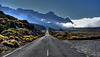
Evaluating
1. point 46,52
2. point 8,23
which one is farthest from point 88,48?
point 8,23

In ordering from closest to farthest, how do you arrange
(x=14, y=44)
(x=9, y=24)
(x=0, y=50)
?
(x=0, y=50) < (x=14, y=44) < (x=9, y=24)

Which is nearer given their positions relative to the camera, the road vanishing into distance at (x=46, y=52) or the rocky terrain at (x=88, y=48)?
the road vanishing into distance at (x=46, y=52)

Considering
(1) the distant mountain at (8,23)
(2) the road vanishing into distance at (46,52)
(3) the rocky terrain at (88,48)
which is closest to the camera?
(2) the road vanishing into distance at (46,52)

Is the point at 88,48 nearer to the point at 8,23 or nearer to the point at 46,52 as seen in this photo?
the point at 46,52

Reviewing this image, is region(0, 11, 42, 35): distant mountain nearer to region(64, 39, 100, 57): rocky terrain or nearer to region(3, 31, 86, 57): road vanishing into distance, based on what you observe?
region(3, 31, 86, 57): road vanishing into distance

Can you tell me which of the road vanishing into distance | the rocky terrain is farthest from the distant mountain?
the rocky terrain

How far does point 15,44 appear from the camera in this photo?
1728 centimetres

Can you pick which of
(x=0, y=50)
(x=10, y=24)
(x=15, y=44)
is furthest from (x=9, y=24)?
(x=0, y=50)

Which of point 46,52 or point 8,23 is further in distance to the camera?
point 8,23

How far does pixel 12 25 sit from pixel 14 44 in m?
31.7

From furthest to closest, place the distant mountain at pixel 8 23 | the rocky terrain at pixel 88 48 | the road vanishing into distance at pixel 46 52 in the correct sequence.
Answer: the distant mountain at pixel 8 23, the rocky terrain at pixel 88 48, the road vanishing into distance at pixel 46 52

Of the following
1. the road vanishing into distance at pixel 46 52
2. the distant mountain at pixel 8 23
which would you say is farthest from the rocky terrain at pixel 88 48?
the distant mountain at pixel 8 23

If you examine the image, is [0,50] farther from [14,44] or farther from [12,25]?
[12,25]

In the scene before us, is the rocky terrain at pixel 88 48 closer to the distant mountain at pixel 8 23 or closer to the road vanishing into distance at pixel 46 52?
the road vanishing into distance at pixel 46 52
